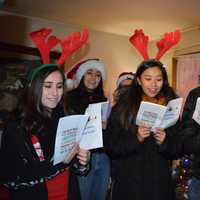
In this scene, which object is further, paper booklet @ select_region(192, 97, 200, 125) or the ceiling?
the ceiling

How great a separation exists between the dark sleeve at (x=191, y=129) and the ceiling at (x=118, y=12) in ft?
5.37

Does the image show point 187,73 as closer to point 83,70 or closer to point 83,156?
point 83,70

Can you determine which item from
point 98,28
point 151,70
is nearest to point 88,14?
point 98,28

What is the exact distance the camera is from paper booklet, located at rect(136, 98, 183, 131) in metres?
1.30

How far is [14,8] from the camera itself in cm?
309

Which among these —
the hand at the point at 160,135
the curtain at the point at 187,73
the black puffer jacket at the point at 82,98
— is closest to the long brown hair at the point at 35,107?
the hand at the point at 160,135

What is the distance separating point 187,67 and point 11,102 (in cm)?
214

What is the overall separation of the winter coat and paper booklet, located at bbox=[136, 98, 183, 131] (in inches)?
3.8

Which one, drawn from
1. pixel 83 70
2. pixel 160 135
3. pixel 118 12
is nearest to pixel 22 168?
pixel 160 135

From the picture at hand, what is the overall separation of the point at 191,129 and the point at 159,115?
167mm

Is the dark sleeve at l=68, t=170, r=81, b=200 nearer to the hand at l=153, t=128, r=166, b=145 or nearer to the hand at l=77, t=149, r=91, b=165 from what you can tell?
the hand at l=77, t=149, r=91, b=165

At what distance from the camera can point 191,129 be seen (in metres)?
1.34

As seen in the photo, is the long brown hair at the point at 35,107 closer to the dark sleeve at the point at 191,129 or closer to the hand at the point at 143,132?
the hand at the point at 143,132

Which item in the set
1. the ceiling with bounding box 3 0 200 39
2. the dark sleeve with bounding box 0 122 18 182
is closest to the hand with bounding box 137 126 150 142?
the dark sleeve with bounding box 0 122 18 182
